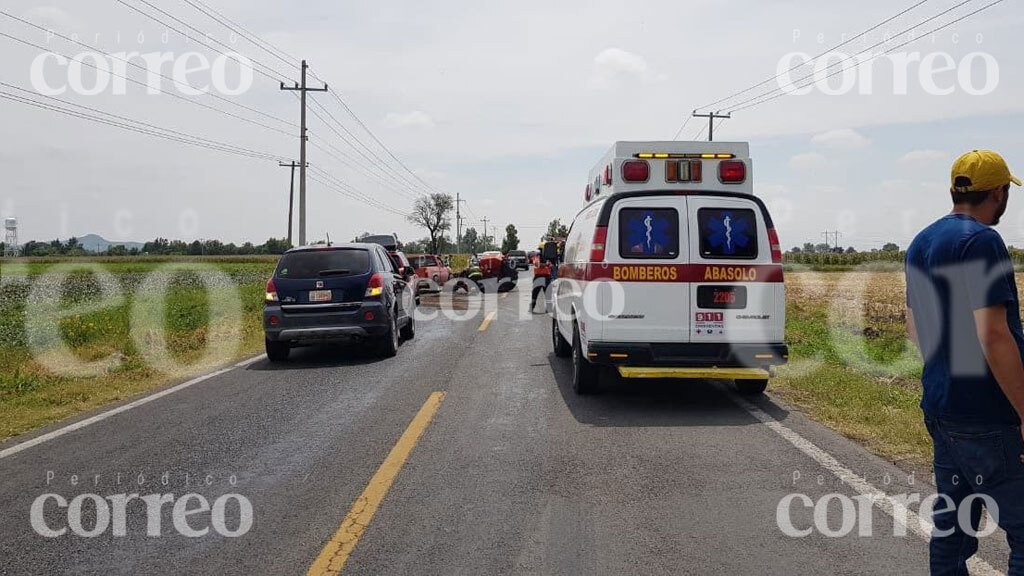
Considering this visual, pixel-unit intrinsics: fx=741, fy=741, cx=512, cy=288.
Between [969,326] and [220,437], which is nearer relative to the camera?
[969,326]

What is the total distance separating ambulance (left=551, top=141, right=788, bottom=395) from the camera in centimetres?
763

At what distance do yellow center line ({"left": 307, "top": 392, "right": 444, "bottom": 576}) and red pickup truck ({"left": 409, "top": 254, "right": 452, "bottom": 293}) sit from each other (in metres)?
21.2

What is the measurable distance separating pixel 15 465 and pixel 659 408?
579 cm

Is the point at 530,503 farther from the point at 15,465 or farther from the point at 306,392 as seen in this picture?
the point at 306,392

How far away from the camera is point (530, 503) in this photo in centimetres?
474

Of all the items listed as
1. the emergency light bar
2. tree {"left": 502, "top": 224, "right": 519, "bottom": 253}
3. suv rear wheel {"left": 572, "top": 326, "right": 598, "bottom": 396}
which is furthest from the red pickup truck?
tree {"left": 502, "top": 224, "right": 519, "bottom": 253}

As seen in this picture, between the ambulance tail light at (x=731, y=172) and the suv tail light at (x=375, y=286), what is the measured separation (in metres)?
5.74

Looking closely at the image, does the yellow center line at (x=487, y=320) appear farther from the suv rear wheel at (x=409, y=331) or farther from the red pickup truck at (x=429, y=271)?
Result: the red pickup truck at (x=429, y=271)

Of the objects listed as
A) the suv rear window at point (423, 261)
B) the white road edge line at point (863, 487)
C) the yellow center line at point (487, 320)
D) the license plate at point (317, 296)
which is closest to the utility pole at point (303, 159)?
the suv rear window at point (423, 261)

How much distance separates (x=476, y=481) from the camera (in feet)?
17.1

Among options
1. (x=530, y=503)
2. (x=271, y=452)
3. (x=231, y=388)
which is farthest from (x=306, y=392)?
(x=530, y=503)

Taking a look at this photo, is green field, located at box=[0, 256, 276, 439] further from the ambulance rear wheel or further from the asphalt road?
the ambulance rear wheel

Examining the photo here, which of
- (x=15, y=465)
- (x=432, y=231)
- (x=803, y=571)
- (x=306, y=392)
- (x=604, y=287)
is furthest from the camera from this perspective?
(x=432, y=231)

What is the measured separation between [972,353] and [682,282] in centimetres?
495
